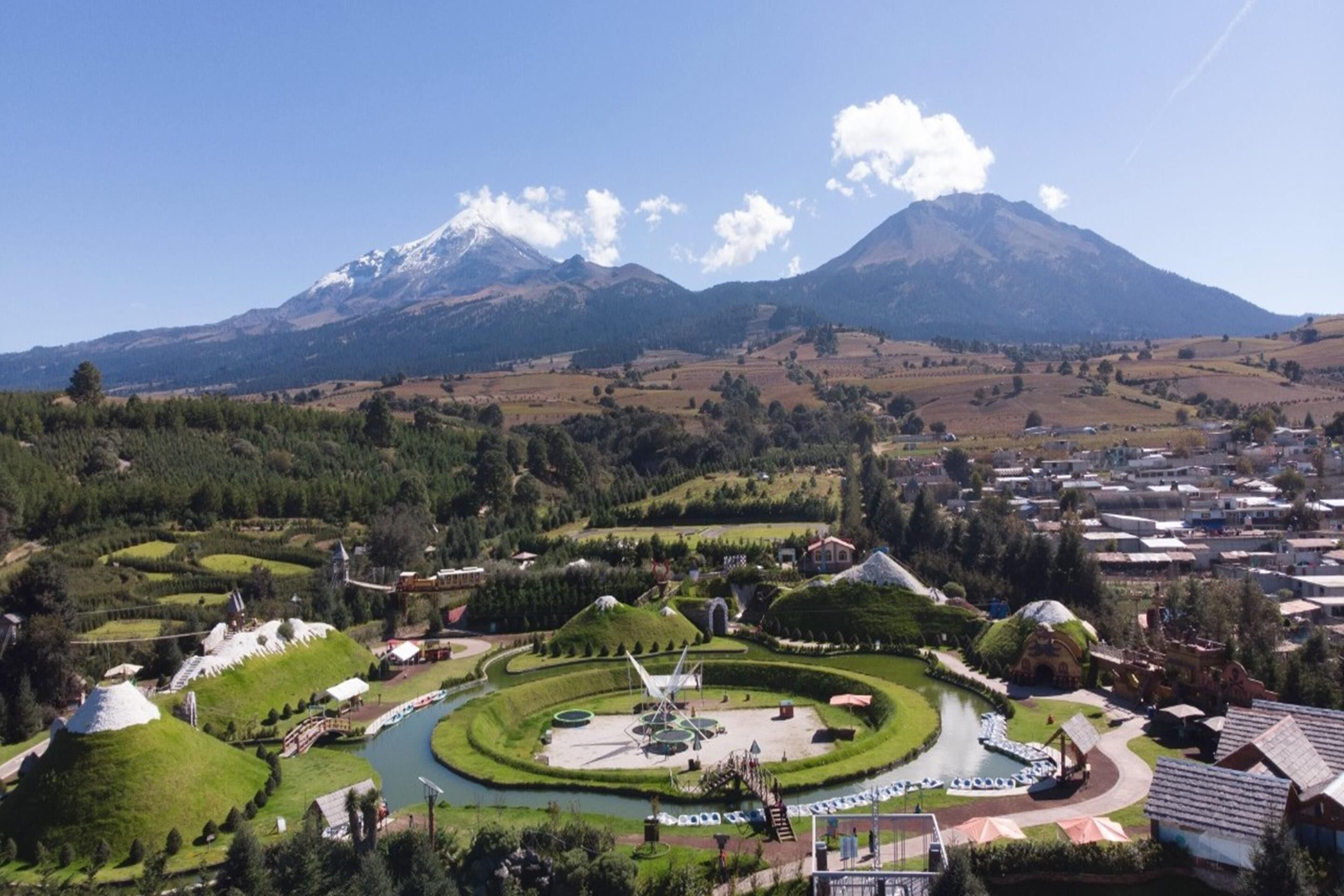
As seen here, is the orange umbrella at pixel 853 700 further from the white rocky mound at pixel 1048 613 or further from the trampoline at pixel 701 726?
the white rocky mound at pixel 1048 613

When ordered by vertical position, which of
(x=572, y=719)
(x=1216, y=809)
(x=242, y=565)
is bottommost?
(x=572, y=719)

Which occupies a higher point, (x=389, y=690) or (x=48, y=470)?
(x=48, y=470)

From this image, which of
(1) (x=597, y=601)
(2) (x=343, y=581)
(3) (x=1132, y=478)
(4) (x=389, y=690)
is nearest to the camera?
(4) (x=389, y=690)

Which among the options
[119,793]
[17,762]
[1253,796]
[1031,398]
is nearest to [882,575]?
[1253,796]

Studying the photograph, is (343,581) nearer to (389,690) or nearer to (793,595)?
(389,690)

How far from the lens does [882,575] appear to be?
2349 inches

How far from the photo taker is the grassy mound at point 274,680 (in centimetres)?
4288

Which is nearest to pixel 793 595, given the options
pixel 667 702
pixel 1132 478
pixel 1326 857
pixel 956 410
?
pixel 667 702

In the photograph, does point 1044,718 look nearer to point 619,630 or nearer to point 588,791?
point 588,791

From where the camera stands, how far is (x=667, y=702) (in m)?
43.2

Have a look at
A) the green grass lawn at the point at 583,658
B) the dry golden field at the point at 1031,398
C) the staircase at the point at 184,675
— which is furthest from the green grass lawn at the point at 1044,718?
the dry golden field at the point at 1031,398

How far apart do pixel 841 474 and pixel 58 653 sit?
81.6 m

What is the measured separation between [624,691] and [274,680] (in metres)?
16.4

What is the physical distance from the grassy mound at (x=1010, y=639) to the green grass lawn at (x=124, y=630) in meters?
44.5
